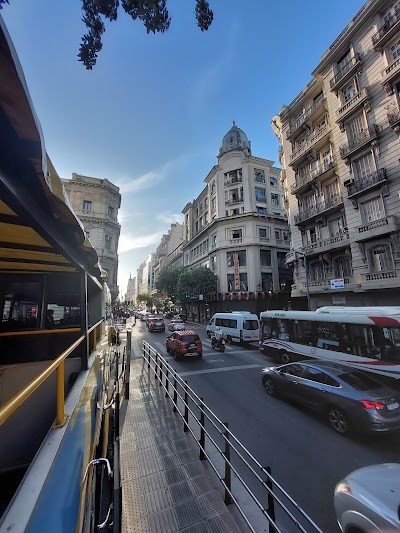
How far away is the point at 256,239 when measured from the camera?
3794 cm

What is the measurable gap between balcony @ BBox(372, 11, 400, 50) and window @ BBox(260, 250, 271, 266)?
25197 mm

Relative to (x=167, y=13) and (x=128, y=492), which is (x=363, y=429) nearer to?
(x=128, y=492)

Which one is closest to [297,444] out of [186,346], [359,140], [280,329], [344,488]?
[344,488]

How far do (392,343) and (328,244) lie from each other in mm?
13798

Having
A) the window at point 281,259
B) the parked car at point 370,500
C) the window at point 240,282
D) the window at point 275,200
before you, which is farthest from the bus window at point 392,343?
the window at point 275,200

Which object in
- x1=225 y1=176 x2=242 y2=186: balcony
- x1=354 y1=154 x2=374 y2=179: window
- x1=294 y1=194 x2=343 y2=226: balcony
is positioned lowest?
x1=294 y1=194 x2=343 y2=226: balcony

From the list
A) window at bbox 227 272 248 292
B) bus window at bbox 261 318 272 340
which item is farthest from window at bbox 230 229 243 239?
bus window at bbox 261 318 272 340

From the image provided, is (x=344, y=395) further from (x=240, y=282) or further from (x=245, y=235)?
(x=245, y=235)

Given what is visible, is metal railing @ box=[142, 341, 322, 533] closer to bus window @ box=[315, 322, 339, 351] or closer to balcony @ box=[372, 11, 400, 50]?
bus window @ box=[315, 322, 339, 351]

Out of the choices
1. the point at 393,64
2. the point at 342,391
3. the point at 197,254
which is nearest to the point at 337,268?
the point at 393,64

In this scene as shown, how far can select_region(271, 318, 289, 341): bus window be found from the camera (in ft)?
43.7

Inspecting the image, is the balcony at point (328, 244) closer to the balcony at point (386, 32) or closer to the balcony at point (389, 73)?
the balcony at point (389, 73)

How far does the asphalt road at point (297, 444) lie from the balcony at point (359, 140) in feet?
62.3

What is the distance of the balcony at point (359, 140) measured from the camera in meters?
17.4
